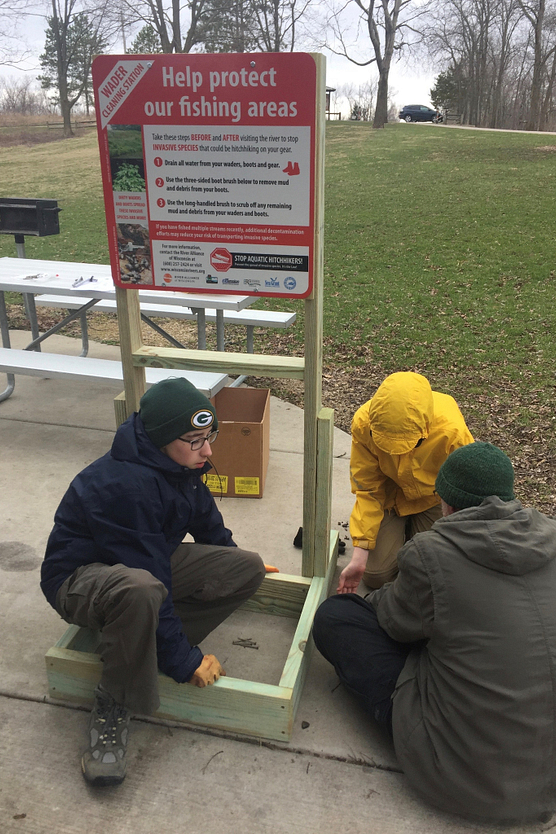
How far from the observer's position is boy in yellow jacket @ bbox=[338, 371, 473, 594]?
8.41ft

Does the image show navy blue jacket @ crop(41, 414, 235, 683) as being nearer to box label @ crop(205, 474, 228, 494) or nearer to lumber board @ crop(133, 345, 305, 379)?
lumber board @ crop(133, 345, 305, 379)

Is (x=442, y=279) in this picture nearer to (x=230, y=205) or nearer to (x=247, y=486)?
(x=247, y=486)

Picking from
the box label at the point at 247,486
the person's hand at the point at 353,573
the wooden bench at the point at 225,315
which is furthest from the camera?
the wooden bench at the point at 225,315

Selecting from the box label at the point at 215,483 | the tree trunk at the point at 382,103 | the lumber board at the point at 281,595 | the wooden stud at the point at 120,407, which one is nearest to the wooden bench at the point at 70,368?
the box label at the point at 215,483

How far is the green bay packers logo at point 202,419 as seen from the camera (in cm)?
212

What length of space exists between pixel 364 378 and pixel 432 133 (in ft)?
83.5

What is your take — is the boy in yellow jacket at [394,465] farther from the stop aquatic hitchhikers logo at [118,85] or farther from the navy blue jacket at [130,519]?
the stop aquatic hitchhikers logo at [118,85]

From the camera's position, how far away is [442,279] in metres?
9.22

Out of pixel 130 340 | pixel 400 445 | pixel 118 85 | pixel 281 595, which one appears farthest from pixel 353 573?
pixel 118 85

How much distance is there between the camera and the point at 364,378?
596 cm

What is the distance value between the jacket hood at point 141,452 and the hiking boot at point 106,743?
770mm

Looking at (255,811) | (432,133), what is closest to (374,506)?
(255,811)

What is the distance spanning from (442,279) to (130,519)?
794 centimetres

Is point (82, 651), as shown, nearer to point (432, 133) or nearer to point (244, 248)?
point (244, 248)
